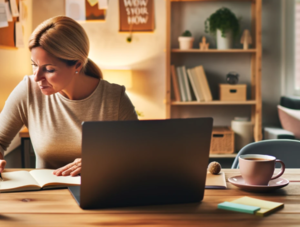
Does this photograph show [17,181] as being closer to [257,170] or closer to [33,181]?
[33,181]

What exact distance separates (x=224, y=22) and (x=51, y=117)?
2106 mm

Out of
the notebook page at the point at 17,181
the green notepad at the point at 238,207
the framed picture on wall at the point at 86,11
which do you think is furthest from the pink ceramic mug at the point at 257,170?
the framed picture on wall at the point at 86,11

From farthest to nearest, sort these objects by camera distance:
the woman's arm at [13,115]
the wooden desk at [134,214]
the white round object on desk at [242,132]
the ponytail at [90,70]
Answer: the white round object on desk at [242,132] → the ponytail at [90,70] → the woman's arm at [13,115] → the wooden desk at [134,214]

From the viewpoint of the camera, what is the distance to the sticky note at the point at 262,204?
87 cm

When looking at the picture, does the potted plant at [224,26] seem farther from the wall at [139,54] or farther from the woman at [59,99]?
the woman at [59,99]

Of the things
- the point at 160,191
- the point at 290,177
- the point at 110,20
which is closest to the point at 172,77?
the point at 110,20

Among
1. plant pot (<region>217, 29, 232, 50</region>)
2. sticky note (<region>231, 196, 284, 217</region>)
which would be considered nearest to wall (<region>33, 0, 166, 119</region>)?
plant pot (<region>217, 29, 232, 50</region>)

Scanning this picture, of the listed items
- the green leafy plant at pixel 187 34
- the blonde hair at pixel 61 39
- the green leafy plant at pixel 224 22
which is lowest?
the blonde hair at pixel 61 39

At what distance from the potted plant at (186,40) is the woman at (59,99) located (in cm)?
175

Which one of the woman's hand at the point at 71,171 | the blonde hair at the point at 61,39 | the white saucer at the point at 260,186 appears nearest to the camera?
the white saucer at the point at 260,186

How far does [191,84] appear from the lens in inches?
129

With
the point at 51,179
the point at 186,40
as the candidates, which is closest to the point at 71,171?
the point at 51,179

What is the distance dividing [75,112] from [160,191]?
74 cm

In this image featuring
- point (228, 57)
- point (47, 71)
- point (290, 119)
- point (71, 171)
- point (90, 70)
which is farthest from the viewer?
point (228, 57)
